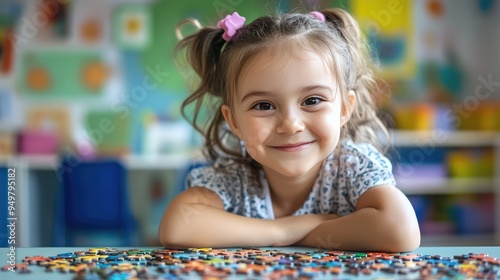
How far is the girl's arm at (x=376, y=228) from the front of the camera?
1139mm

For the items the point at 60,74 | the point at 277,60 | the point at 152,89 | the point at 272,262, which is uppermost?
the point at 60,74

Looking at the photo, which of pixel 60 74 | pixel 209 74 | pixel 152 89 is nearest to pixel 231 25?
pixel 209 74

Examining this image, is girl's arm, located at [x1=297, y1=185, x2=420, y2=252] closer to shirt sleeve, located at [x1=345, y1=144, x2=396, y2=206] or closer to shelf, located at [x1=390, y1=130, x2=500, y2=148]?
shirt sleeve, located at [x1=345, y1=144, x2=396, y2=206]

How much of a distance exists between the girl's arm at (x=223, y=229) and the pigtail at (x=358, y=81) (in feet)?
1.04

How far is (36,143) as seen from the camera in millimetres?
4441

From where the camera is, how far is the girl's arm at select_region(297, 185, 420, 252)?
1.14m

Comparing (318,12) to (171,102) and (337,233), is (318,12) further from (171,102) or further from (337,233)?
(171,102)

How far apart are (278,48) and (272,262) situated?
1.46 feet

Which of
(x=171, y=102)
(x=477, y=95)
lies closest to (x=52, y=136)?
(x=171, y=102)

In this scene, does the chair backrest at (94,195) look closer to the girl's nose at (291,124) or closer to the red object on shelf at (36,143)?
the red object on shelf at (36,143)

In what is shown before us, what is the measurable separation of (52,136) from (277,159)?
3594 millimetres

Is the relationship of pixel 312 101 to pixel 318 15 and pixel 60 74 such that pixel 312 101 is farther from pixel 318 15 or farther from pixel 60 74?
pixel 60 74

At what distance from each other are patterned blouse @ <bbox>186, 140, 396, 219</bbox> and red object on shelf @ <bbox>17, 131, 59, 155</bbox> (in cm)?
328

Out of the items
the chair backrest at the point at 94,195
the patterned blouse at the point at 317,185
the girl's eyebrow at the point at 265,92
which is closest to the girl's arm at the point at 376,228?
the patterned blouse at the point at 317,185
